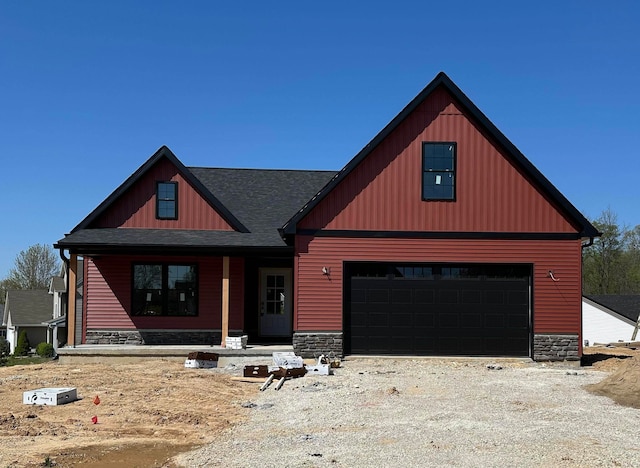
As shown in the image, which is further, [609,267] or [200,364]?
[609,267]

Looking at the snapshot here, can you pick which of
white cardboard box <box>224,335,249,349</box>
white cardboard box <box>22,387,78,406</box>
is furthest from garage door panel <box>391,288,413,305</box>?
white cardboard box <box>22,387,78,406</box>

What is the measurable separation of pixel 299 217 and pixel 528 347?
7256mm

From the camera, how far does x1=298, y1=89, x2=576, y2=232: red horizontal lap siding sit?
17344 millimetres

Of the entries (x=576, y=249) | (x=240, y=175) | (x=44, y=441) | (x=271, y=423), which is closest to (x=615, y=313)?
(x=576, y=249)

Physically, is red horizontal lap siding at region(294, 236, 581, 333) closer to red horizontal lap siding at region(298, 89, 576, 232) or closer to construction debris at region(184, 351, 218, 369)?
red horizontal lap siding at region(298, 89, 576, 232)

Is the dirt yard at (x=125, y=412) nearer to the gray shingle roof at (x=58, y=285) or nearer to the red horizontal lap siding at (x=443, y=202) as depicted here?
the red horizontal lap siding at (x=443, y=202)

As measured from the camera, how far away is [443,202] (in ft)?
57.3

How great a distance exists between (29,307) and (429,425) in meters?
47.6

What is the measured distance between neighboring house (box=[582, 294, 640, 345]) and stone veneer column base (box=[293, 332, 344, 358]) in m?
25.9

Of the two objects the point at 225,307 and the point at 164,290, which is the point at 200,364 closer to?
the point at 225,307

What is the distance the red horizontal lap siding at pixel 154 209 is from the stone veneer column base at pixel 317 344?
14.7ft

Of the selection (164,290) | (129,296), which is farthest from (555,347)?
(129,296)

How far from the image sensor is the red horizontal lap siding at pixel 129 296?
62.5 ft

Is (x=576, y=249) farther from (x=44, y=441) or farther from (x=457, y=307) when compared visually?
(x=44, y=441)
